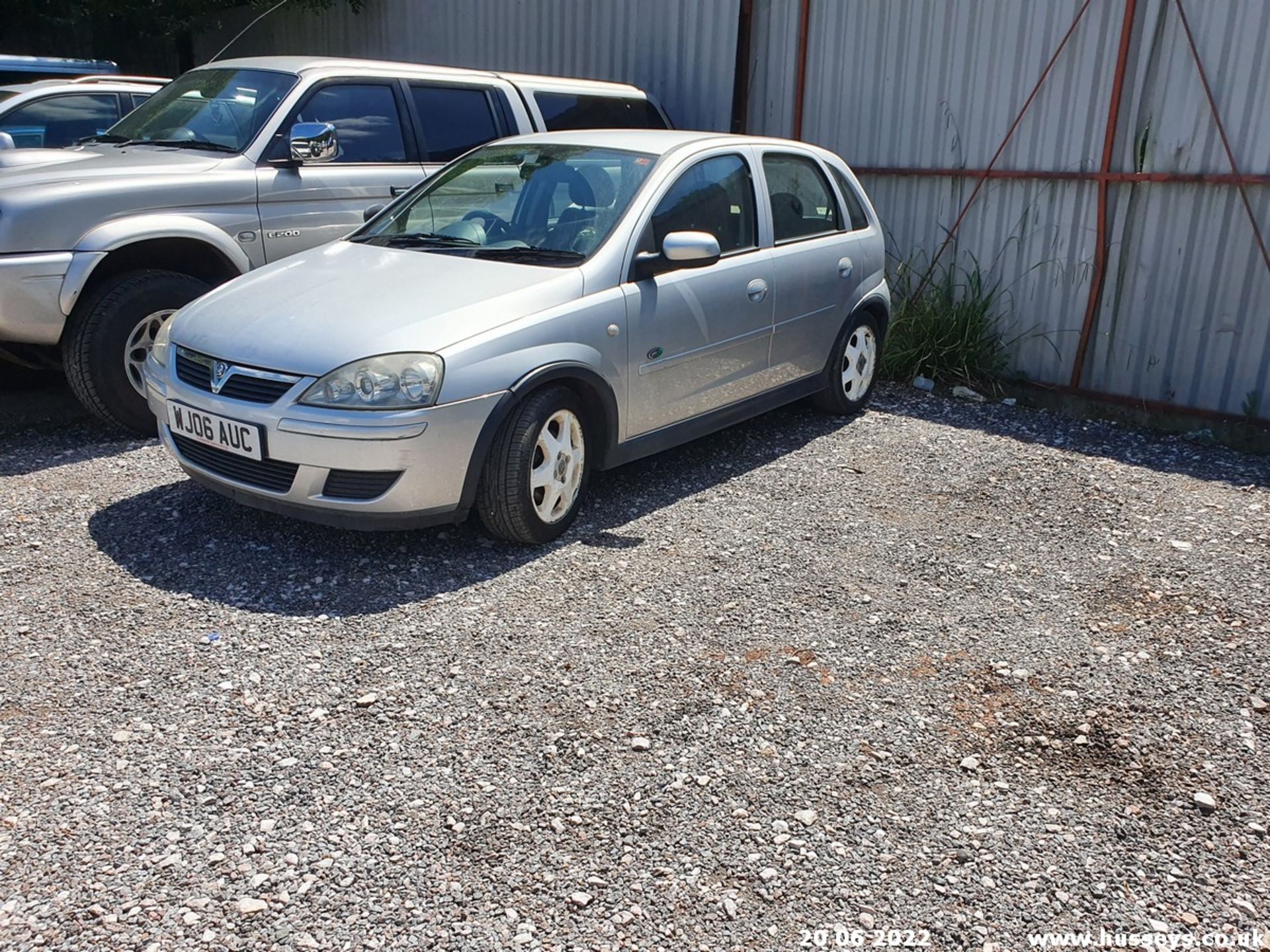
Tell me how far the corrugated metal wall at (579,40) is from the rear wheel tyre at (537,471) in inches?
221

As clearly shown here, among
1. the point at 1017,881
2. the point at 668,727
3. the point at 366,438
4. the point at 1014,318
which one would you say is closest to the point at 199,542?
the point at 366,438

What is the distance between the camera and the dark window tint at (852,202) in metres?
6.46

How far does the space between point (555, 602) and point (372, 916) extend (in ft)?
5.60

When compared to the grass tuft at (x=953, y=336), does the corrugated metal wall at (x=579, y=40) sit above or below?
above

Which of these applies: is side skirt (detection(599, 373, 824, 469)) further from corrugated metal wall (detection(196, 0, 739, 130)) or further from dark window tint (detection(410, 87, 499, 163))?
corrugated metal wall (detection(196, 0, 739, 130))

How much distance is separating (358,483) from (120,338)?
2354 mm

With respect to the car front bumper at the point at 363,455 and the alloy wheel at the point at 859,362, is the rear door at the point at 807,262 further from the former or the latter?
the car front bumper at the point at 363,455

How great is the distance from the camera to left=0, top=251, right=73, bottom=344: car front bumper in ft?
17.2

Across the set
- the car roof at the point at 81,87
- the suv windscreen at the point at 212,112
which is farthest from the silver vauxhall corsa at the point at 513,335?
the car roof at the point at 81,87

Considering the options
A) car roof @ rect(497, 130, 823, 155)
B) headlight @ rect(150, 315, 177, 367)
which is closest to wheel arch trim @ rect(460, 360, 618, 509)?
car roof @ rect(497, 130, 823, 155)

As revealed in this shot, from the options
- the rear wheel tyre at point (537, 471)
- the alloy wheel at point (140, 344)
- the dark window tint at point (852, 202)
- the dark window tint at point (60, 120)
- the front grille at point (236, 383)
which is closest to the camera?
the front grille at point (236, 383)

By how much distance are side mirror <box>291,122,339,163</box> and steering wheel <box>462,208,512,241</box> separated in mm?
1464

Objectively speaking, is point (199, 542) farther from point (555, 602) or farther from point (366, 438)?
point (555, 602)

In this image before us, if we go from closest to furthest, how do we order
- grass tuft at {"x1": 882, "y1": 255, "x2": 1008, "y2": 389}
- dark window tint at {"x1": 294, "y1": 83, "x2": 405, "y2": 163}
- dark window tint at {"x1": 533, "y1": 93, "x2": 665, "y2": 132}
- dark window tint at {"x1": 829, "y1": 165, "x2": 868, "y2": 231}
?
dark window tint at {"x1": 294, "y1": 83, "x2": 405, "y2": 163} → dark window tint at {"x1": 829, "y1": 165, "x2": 868, "y2": 231} → dark window tint at {"x1": 533, "y1": 93, "x2": 665, "y2": 132} → grass tuft at {"x1": 882, "y1": 255, "x2": 1008, "y2": 389}
